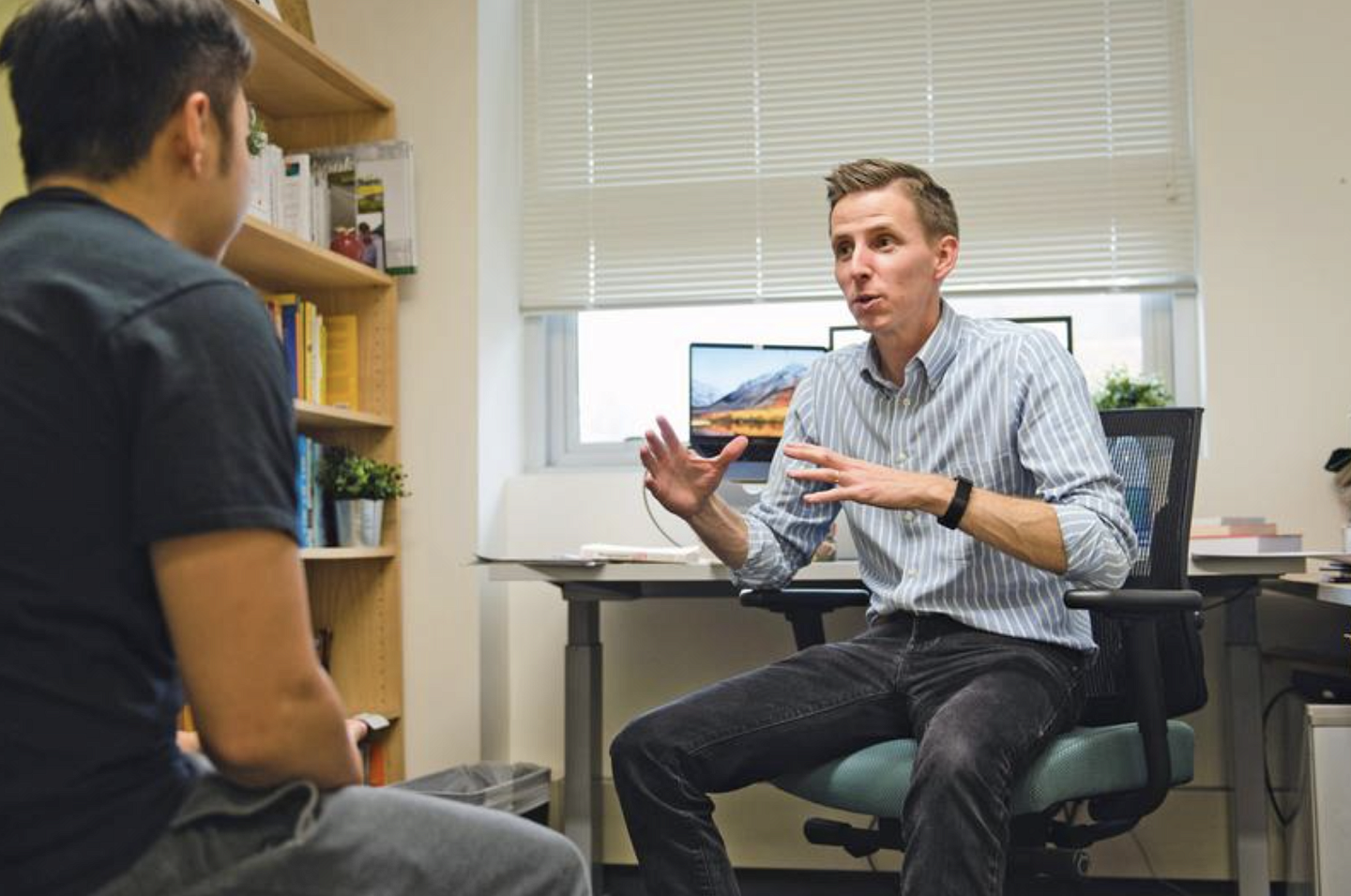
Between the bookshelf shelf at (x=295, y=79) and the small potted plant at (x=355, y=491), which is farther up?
the bookshelf shelf at (x=295, y=79)

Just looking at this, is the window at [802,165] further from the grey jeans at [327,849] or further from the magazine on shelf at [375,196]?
the grey jeans at [327,849]

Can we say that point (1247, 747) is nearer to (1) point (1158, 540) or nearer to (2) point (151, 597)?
(1) point (1158, 540)

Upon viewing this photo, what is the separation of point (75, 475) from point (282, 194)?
2267 mm

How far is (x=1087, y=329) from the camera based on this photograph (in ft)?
10.8

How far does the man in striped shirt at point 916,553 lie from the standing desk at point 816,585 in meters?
0.37

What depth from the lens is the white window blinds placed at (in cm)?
321

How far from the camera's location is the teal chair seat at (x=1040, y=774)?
1.79 m

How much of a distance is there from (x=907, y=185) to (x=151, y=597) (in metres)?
1.59

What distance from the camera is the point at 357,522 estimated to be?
118 inches

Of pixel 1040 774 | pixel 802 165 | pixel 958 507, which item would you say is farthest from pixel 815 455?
pixel 802 165

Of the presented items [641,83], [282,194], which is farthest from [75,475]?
[641,83]

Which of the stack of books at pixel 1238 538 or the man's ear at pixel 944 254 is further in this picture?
the stack of books at pixel 1238 538

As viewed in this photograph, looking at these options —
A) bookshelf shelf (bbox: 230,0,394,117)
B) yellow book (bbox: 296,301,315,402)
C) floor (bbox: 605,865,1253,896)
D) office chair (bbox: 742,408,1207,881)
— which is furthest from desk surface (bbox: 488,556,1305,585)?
bookshelf shelf (bbox: 230,0,394,117)

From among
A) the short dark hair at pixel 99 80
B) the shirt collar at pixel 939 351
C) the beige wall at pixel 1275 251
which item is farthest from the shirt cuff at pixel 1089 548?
the short dark hair at pixel 99 80
